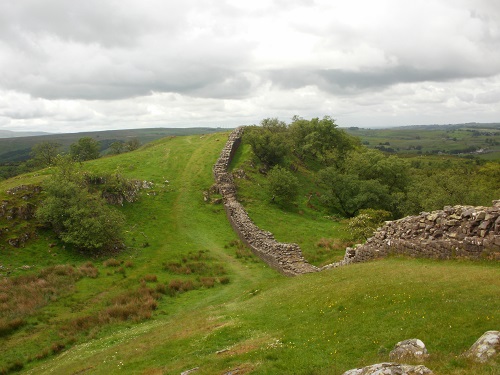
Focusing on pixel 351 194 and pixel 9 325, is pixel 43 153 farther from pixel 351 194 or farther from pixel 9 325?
pixel 9 325

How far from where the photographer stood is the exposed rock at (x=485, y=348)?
8.70 meters

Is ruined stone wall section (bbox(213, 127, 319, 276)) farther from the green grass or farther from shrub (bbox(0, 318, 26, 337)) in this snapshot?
shrub (bbox(0, 318, 26, 337))

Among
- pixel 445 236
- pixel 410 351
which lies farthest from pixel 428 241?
pixel 410 351

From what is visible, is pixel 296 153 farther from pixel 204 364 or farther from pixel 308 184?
pixel 204 364

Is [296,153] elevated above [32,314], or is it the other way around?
[296,153]

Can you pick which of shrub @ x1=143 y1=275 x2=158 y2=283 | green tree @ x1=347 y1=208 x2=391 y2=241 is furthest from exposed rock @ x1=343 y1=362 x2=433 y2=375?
green tree @ x1=347 y1=208 x2=391 y2=241

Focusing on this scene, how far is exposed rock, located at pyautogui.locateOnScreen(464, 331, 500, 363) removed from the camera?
8.70m

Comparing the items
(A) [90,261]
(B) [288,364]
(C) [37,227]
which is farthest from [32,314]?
(B) [288,364]

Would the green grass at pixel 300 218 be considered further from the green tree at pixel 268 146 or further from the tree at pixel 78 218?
the tree at pixel 78 218

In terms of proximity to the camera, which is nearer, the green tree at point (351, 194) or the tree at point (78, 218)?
the tree at point (78, 218)

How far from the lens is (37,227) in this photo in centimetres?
3747

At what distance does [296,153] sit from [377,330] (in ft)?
215

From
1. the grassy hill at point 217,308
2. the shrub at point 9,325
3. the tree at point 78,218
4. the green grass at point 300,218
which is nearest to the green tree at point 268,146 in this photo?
the green grass at point 300,218

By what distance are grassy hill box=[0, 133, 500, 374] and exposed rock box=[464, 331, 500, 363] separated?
404mm
